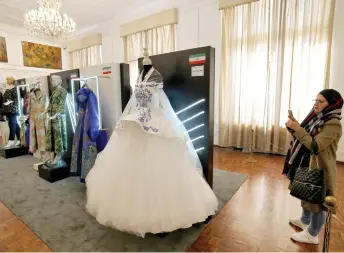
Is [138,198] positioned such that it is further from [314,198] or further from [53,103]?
[53,103]

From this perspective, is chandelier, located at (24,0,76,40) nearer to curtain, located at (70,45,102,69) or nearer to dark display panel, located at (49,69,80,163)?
dark display panel, located at (49,69,80,163)

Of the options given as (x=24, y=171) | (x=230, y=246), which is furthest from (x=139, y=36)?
(x=230, y=246)

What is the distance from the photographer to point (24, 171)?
12.0 feet

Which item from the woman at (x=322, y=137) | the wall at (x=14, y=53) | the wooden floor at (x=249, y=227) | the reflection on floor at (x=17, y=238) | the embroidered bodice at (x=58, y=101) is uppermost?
the wall at (x=14, y=53)

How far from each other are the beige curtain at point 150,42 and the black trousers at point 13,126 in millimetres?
2920

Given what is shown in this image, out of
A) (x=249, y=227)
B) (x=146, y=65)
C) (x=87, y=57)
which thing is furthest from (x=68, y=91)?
(x=87, y=57)

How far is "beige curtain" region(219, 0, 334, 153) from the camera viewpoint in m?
3.65

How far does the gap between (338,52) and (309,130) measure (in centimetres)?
297

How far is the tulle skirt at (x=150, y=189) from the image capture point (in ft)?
5.37

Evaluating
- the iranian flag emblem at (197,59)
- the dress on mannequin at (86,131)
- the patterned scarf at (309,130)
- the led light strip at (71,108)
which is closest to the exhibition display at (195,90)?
the iranian flag emblem at (197,59)

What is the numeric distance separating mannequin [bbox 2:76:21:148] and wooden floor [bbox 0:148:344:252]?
2.97 meters

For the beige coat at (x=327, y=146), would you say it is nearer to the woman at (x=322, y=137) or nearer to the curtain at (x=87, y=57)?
the woman at (x=322, y=137)

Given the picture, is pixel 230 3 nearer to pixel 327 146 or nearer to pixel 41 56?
pixel 327 146

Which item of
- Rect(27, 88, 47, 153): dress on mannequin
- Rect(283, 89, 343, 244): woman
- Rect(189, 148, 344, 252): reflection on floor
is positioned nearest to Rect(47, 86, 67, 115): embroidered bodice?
Rect(27, 88, 47, 153): dress on mannequin
